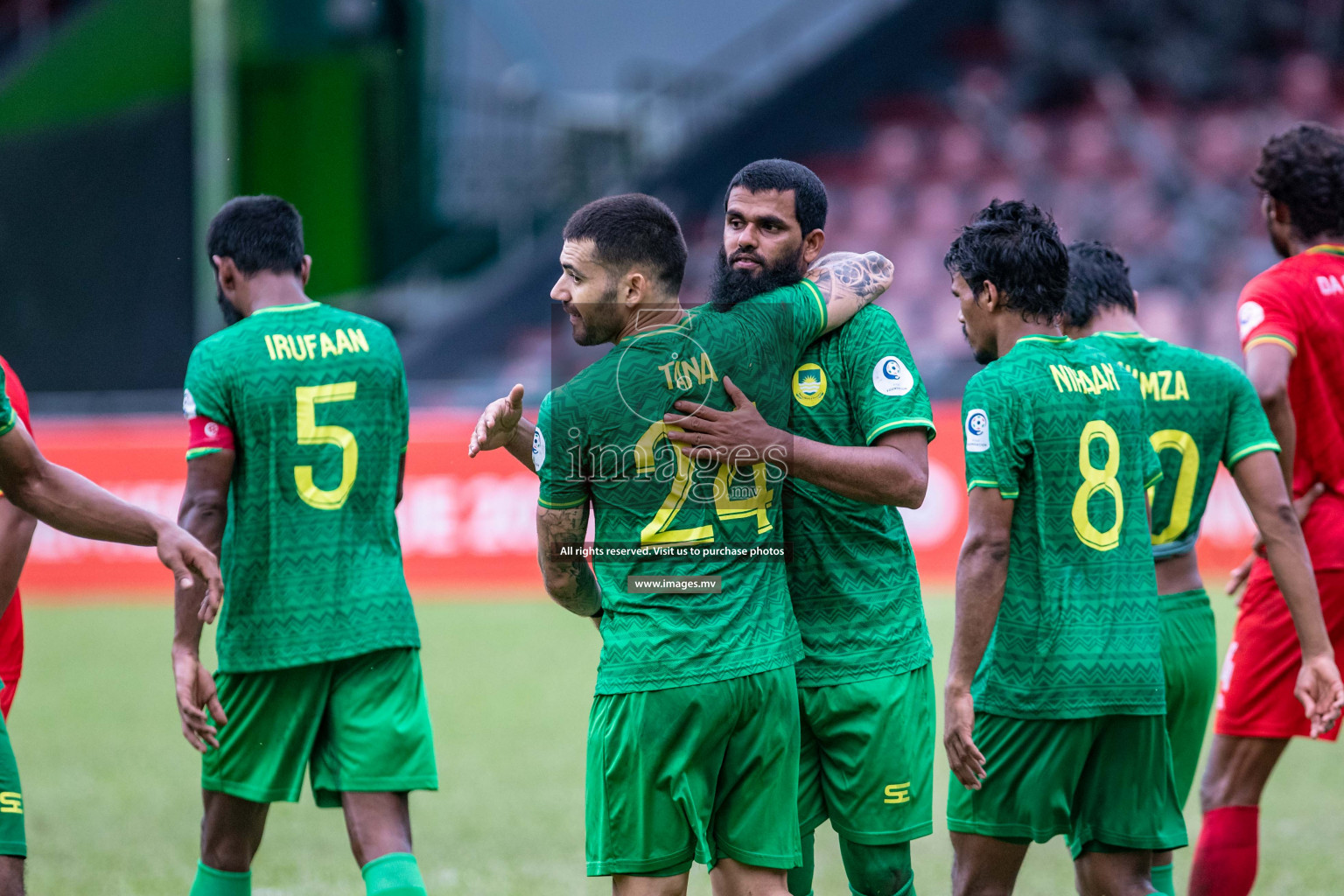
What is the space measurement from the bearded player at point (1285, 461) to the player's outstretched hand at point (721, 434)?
6.58 ft

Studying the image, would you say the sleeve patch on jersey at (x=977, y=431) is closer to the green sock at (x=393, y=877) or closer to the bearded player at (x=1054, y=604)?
the bearded player at (x=1054, y=604)

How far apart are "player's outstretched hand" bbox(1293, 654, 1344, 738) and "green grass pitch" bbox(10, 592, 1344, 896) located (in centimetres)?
146

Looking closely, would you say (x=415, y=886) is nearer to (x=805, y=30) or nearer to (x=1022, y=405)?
(x=1022, y=405)

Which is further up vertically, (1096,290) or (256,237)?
(256,237)

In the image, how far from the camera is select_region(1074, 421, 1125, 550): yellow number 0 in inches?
Result: 138

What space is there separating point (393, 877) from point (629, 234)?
1.96 metres

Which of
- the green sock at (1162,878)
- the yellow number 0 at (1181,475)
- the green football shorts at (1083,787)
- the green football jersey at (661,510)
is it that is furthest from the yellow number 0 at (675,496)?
the green sock at (1162,878)

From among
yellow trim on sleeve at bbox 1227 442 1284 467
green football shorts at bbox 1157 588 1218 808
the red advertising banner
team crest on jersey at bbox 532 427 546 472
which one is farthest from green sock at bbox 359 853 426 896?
the red advertising banner

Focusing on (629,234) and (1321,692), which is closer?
(629,234)

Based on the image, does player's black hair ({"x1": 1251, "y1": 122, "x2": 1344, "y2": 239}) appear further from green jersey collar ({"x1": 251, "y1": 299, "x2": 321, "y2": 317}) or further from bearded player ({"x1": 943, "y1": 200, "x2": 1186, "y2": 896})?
green jersey collar ({"x1": 251, "y1": 299, "x2": 321, "y2": 317})

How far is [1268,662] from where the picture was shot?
430 cm

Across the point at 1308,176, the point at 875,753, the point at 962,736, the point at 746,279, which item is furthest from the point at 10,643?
the point at 1308,176

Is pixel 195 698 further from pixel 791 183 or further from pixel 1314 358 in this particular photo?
pixel 1314 358

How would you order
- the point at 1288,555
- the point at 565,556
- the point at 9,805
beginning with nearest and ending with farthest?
1. the point at 565,556
2. the point at 9,805
3. the point at 1288,555
